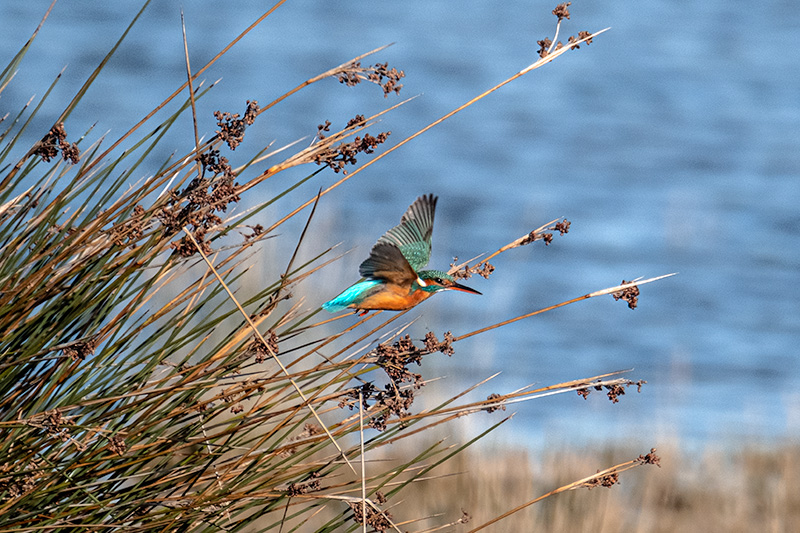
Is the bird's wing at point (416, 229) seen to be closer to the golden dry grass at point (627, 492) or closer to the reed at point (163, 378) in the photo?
the reed at point (163, 378)

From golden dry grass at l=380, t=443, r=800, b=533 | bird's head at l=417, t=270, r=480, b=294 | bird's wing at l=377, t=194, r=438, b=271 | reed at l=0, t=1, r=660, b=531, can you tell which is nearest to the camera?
reed at l=0, t=1, r=660, b=531

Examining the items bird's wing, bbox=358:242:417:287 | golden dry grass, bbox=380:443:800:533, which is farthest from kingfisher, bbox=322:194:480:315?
golden dry grass, bbox=380:443:800:533

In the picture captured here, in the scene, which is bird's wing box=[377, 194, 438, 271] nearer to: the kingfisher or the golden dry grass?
the kingfisher

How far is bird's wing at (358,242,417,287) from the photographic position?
221 cm

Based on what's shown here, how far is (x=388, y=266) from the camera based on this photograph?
88.4 inches

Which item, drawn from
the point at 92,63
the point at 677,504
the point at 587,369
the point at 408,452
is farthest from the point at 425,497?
the point at 92,63

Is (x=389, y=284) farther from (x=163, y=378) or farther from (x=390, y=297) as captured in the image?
(x=163, y=378)

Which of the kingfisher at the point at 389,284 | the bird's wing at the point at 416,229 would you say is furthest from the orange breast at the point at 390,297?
the bird's wing at the point at 416,229

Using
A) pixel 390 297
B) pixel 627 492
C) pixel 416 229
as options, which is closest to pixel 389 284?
pixel 390 297

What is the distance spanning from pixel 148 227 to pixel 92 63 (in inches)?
556

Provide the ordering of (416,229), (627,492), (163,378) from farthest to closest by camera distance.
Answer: (627,492) → (416,229) → (163,378)

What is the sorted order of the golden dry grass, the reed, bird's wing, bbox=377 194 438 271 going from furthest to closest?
the golden dry grass
bird's wing, bbox=377 194 438 271
the reed

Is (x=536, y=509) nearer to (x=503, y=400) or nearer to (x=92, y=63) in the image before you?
(x=503, y=400)

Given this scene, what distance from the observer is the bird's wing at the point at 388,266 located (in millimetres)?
2207
